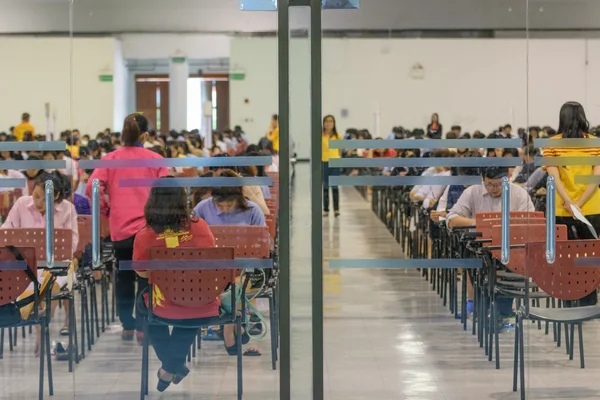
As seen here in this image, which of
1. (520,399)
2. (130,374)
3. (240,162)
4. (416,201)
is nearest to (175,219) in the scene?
(240,162)

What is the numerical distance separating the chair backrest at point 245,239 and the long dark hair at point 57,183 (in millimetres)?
729

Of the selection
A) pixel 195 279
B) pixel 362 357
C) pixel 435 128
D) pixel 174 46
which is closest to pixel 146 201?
pixel 195 279

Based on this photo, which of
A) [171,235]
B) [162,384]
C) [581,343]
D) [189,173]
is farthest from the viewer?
[581,343]

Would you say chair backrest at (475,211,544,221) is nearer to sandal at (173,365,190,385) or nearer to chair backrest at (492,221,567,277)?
chair backrest at (492,221,567,277)

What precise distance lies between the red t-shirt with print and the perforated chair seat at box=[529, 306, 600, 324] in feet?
5.11

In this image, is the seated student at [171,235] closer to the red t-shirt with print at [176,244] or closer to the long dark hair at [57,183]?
the red t-shirt with print at [176,244]

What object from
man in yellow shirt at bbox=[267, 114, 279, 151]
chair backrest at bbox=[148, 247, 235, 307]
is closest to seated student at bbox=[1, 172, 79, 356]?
chair backrest at bbox=[148, 247, 235, 307]

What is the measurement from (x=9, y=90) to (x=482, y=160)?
2315mm

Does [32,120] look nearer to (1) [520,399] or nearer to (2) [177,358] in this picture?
(2) [177,358]

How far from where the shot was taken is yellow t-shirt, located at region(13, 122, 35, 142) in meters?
5.64

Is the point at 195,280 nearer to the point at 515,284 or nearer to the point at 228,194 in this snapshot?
the point at 228,194

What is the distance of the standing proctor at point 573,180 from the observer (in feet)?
18.4

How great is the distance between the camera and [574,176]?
5645 mm

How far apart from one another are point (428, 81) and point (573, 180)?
86cm
